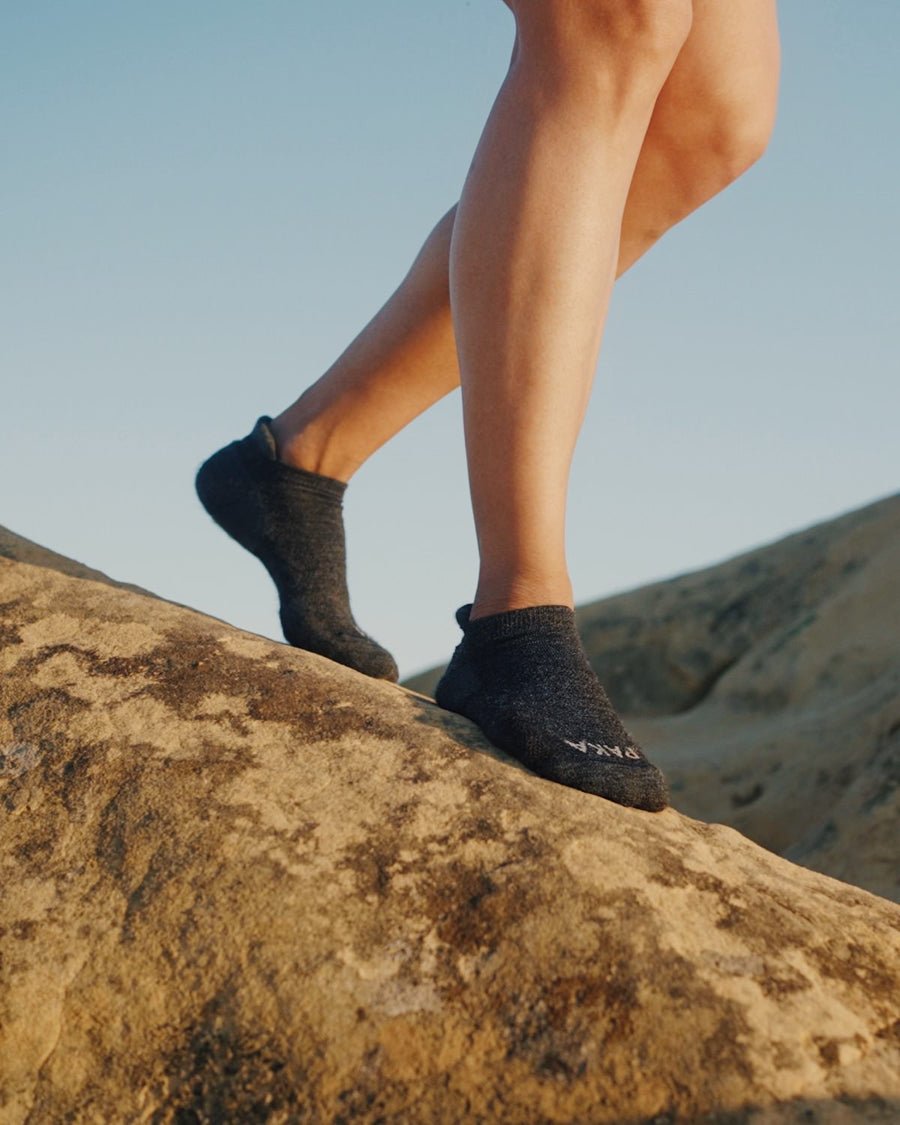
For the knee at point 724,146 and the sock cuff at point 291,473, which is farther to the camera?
the sock cuff at point 291,473

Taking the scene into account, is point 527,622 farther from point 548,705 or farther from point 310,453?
point 310,453

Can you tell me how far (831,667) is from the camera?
4.34 metres

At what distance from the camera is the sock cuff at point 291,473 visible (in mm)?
2049

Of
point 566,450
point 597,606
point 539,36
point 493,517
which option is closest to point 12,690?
point 493,517

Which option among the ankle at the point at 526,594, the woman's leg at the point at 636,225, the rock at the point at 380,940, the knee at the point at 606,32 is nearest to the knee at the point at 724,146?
the woman's leg at the point at 636,225

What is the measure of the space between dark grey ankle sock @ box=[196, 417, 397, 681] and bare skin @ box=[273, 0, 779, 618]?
41 cm

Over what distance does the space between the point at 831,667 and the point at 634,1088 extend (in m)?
3.55

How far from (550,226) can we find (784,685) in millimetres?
3326

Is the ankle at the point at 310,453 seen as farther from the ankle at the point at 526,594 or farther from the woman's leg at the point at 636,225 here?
the ankle at the point at 526,594

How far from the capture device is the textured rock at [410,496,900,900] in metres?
2.79

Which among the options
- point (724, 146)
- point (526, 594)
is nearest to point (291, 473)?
point (526, 594)

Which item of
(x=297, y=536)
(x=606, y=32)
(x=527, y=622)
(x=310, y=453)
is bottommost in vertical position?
(x=527, y=622)

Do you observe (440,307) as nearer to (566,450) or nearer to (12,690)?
(566,450)

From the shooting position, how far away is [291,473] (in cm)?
205
